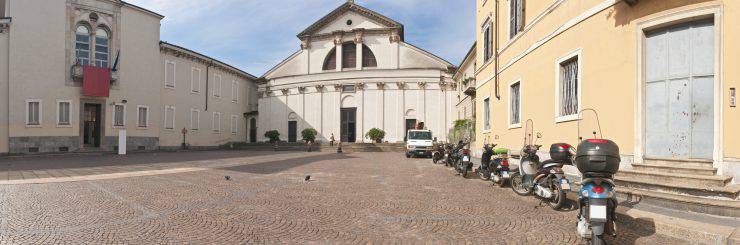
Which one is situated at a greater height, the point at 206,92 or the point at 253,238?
the point at 206,92

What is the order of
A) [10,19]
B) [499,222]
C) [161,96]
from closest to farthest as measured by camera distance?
[499,222], [10,19], [161,96]

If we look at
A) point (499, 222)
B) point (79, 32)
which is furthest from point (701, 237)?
point (79, 32)

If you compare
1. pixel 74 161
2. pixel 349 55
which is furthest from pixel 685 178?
pixel 349 55

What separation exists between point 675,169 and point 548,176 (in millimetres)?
2081

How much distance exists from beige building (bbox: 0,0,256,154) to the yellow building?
25650 mm

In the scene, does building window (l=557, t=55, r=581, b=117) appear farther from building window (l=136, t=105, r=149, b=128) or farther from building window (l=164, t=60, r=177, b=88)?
building window (l=164, t=60, r=177, b=88)

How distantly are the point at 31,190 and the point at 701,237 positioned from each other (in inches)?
433

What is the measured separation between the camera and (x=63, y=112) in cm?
2308

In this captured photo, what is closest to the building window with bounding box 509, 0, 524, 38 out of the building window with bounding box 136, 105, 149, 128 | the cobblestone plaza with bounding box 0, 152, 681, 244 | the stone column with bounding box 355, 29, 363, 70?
the cobblestone plaza with bounding box 0, 152, 681, 244

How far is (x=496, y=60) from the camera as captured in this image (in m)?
14.8

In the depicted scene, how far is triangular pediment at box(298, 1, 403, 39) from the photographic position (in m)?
38.8

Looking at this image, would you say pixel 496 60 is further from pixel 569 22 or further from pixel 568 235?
pixel 568 235

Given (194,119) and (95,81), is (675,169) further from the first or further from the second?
(194,119)

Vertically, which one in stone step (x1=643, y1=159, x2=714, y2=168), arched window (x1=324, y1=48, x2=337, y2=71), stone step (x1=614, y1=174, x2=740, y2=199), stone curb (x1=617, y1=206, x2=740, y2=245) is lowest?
stone curb (x1=617, y1=206, x2=740, y2=245)
